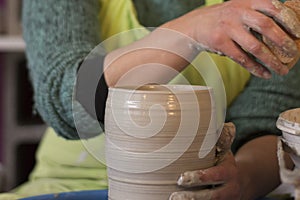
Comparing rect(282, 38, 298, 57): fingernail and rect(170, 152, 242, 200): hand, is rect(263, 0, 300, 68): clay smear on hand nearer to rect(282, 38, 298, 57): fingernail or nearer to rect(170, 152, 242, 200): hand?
rect(282, 38, 298, 57): fingernail

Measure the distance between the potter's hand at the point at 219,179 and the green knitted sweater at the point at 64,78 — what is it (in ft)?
1.02

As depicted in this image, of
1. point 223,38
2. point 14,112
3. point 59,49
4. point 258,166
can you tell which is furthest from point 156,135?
point 14,112

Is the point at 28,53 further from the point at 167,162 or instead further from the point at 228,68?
the point at 167,162

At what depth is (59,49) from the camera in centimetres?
103

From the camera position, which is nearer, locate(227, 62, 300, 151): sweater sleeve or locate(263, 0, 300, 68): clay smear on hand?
locate(263, 0, 300, 68): clay smear on hand

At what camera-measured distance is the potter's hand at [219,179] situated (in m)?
0.65

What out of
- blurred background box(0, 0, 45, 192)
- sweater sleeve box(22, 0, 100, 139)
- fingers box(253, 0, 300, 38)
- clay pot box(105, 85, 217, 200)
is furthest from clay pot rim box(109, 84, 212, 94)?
blurred background box(0, 0, 45, 192)

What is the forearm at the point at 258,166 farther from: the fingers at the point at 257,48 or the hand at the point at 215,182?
the fingers at the point at 257,48

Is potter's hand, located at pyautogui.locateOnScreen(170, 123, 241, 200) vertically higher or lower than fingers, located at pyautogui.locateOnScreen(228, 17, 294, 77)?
lower

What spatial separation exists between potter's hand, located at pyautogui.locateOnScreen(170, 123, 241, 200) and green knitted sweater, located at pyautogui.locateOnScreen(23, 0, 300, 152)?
1.02 ft

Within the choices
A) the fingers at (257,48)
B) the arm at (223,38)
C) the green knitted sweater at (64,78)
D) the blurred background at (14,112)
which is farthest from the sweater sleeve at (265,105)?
the blurred background at (14,112)

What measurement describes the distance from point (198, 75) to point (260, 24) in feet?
1.03

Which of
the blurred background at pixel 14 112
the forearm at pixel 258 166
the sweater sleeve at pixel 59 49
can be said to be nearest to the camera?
the forearm at pixel 258 166

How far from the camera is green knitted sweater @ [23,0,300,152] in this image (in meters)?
1.01
